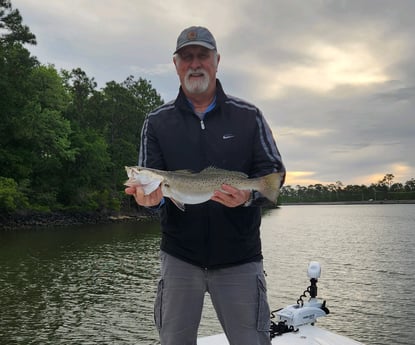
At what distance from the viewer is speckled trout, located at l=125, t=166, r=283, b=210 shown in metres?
3.27

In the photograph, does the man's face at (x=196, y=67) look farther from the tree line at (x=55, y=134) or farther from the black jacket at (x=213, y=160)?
the tree line at (x=55, y=134)

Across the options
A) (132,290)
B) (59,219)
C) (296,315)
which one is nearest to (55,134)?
(59,219)

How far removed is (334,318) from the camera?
13.8 m

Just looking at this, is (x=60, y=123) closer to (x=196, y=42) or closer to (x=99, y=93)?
(x=99, y=93)

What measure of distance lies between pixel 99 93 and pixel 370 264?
5878cm

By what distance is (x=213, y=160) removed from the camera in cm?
Result: 341

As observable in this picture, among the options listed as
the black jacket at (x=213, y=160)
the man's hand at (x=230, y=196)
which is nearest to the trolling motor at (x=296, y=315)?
the black jacket at (x=213, y=160)

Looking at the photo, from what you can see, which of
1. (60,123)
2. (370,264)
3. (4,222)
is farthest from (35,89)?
(370,264)

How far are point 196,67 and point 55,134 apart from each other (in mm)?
49519

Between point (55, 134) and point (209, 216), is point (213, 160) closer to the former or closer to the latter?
point (209, 216)

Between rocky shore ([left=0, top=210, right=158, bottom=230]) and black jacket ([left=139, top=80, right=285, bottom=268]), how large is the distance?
102 feet

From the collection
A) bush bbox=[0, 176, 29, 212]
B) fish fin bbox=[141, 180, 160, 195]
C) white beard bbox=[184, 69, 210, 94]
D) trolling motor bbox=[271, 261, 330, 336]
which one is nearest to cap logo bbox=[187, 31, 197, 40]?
white beard bbox=[184, 69, 210, 94]

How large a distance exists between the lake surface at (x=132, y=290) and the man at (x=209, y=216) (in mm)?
8654

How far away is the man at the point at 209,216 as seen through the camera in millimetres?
3316
